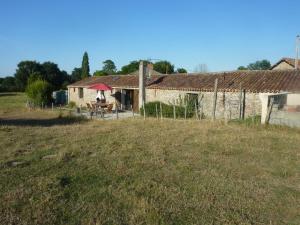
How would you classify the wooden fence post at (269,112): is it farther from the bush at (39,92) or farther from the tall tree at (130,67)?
the tall tree at (130,67)

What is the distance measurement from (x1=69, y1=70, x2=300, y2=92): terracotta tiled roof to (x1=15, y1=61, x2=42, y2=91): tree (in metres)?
45.1

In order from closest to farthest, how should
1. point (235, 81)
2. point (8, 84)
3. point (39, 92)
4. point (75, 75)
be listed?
point (235, 81)
point (39, 92)
point (8, 84)
point (75, 75)

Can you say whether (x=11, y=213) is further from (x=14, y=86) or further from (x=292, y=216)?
(x=14, y=86)

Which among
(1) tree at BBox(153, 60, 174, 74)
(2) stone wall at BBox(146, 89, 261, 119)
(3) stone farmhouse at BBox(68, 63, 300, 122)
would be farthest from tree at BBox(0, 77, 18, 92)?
(2) stone wall at BBox(146, 89, 261, 119)

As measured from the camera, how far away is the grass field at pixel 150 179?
4926 mm

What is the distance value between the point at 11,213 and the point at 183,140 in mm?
6929

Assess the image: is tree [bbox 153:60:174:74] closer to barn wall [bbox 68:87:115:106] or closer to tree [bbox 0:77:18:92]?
barn wall [bbox 68:87:115:106]

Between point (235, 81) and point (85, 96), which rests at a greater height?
point (235, 81)

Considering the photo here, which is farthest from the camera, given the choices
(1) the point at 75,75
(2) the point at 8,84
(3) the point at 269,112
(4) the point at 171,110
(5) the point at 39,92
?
(1) the point at 75,75

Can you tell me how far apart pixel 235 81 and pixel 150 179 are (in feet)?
47.9

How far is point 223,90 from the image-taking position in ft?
62.2

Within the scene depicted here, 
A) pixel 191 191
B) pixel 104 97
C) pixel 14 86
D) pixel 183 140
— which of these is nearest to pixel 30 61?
pixel 14 86

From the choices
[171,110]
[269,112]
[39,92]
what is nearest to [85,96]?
[39,92]

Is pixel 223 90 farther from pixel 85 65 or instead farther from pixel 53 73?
pixel 53 73
